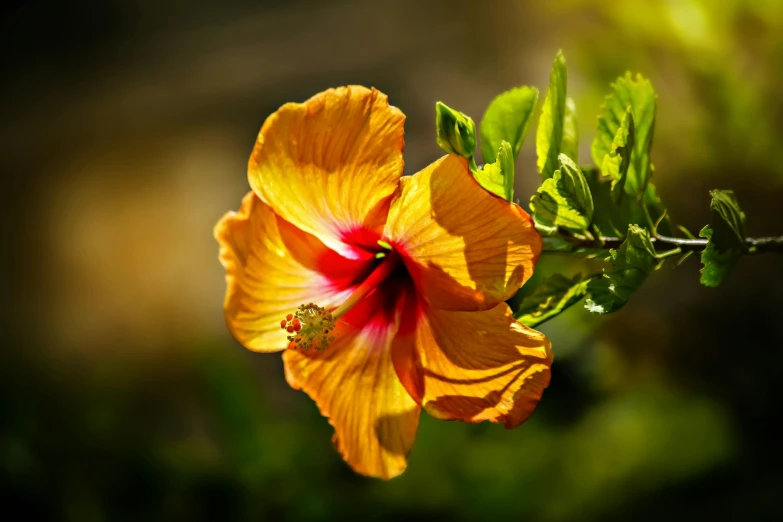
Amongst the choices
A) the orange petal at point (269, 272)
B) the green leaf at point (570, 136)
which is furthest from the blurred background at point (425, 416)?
the orange petal at point (269, 272)

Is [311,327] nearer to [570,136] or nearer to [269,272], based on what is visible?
[269,272]

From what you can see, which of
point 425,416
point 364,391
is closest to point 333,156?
point 364,391

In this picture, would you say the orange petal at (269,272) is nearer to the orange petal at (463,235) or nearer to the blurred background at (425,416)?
the orange petal at (463,235)

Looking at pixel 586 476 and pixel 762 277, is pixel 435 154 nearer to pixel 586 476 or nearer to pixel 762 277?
pixel 762 277

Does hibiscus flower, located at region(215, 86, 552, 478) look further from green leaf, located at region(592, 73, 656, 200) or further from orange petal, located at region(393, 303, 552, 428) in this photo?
green leaf, located at region(592, 73, 656, 200)

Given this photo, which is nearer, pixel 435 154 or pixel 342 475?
pixel 342 475

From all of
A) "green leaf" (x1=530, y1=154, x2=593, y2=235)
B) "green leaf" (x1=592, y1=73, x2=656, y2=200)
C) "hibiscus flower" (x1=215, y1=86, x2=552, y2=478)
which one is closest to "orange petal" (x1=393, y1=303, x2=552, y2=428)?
"hibiscus flower" (x1=215, y1=86, x2=552, y2=478)

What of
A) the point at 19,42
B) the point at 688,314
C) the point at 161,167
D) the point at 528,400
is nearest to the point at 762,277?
the point at 688,314
